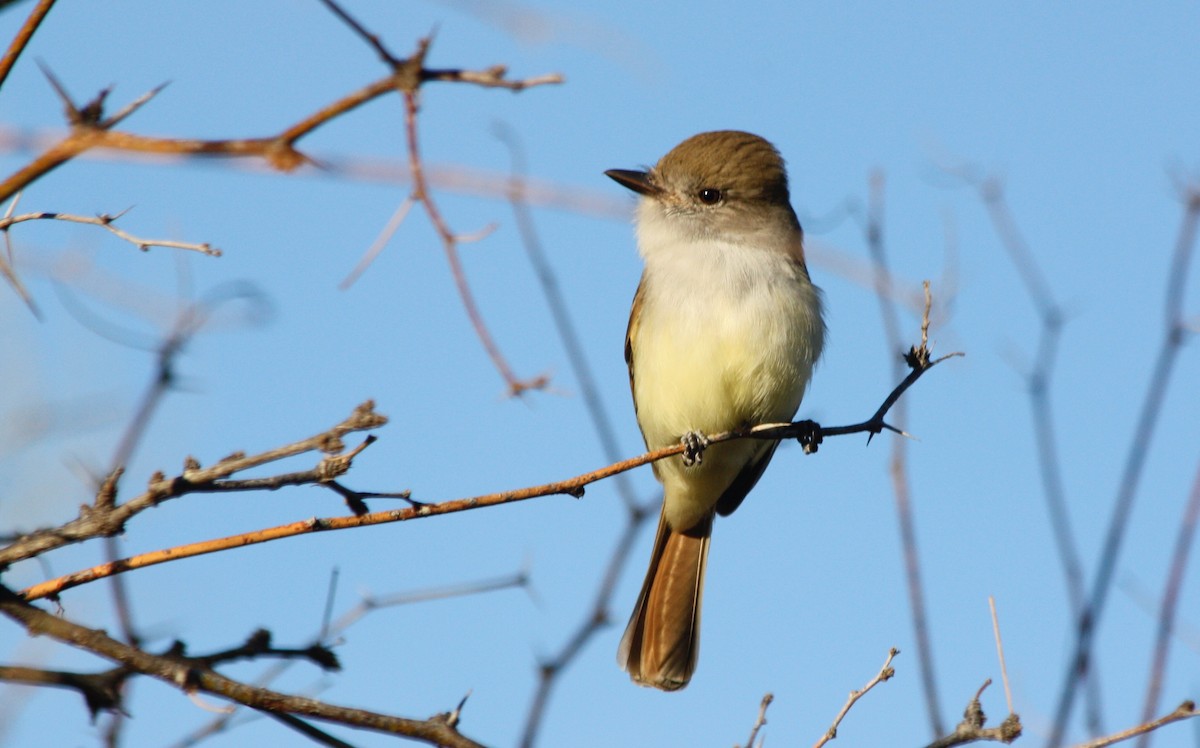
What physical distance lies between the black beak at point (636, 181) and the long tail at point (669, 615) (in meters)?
1.67

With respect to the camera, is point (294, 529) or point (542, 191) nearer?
point (294, 529)

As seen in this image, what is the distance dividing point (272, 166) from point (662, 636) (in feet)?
14.4

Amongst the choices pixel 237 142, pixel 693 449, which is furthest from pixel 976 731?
pixel 693 449

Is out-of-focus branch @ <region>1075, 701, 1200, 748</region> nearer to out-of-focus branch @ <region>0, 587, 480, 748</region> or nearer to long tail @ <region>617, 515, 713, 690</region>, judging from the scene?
out-of-focus branch @ <region>0, 587, 480, 748</region>

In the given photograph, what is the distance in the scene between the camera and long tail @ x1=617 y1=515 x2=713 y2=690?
18.2 feet

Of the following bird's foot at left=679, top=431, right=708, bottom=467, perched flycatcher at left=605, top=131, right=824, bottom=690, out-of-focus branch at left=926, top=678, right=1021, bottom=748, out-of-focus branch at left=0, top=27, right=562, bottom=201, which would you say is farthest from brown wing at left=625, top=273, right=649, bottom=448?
out-of-focus branch at left=0, top=27, right=562, bottom=201

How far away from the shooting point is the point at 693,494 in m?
6.14

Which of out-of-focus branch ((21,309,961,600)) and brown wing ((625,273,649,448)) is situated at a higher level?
brown wing ((625,273,649,448))

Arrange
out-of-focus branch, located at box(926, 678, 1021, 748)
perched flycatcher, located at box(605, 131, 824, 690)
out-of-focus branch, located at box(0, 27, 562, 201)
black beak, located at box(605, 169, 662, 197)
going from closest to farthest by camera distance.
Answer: out-of-focus branch, located at box(0, 27, 562, 201)
out-of-focus branch, located at box(926, 678, 1021, 748)
perched flycatcher, located at box(605, 131, 824, 690)
black beak, located at box(605, 169, 662, 197)

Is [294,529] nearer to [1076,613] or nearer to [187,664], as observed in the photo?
[187,664]

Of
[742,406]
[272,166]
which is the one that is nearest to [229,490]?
[272,166]

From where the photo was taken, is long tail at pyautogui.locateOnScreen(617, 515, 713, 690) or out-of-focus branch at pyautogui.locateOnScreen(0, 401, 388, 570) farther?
long tail at pyautogui.locateOnScreen(617, 515, 713, 690)

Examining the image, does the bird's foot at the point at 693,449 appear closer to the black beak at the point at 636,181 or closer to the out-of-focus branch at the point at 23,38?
the black beak at the point at 636,181

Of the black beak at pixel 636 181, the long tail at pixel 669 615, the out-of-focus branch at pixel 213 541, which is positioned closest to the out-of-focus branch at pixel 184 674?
the out-of-focus branch at pixel 213 541
